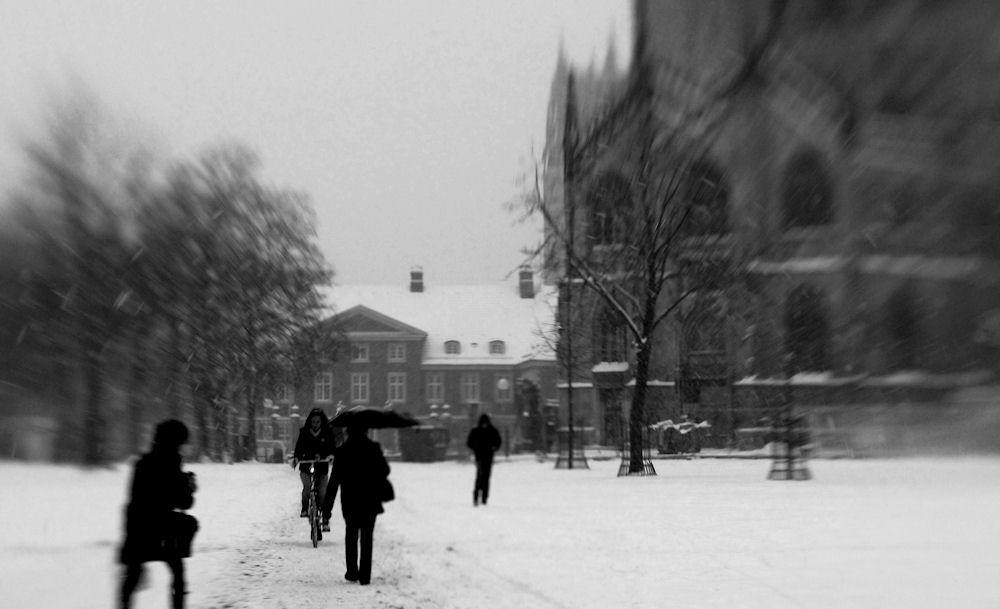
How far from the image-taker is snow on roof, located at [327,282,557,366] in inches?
3716

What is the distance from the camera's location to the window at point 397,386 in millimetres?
90312

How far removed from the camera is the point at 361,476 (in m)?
11.3

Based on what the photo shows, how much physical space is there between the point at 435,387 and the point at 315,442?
76309 millimetres

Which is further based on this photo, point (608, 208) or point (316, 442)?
point (608, 208)

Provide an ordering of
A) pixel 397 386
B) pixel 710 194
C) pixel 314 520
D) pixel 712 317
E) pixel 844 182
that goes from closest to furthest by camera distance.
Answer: pixel 844 182 < pixel 710 194 < pixel 712 317 < pixel 314 520 < pixel 397 386

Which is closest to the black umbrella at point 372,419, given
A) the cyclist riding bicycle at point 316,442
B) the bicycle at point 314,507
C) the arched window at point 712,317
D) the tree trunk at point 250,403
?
the bicycle at point 314,507

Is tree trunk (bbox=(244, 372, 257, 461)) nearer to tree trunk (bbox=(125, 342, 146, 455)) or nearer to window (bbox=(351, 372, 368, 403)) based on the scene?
tree trunk (bbox=(125, 342, 146, 455))

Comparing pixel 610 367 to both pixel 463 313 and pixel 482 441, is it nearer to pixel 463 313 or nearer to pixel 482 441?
pixel 482 441

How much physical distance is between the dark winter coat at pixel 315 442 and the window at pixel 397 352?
7549cm

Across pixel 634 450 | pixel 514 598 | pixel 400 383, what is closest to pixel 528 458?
pixel 634 450

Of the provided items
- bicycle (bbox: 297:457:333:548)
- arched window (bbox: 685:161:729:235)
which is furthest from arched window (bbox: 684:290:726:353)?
bicycle (bbox: 297:457:333:548)

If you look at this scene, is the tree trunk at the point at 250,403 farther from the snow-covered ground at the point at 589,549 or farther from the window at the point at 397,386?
the window at the point at 397,386

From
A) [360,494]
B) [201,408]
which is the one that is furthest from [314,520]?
[201,408]

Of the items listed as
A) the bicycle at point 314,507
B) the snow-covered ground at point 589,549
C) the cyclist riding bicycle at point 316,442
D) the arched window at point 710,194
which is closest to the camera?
the snow-covered ground at point 589,549
